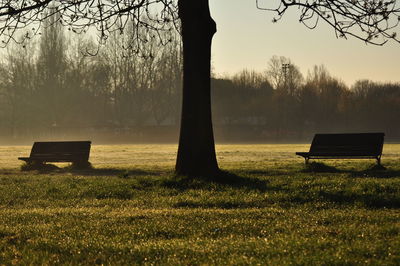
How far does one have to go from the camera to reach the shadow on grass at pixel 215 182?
473 inches

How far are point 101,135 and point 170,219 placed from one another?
233 feet

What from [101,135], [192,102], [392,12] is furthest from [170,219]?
[101,135]

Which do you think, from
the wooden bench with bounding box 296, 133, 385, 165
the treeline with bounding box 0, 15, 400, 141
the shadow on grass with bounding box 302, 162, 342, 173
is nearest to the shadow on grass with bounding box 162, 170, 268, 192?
the shadow on grass with bounding box 302, 162, 342, 173

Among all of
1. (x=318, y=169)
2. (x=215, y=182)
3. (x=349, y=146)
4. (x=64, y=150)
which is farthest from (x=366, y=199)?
(x=64, y=150)

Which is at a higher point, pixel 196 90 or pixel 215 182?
pixel 196 90

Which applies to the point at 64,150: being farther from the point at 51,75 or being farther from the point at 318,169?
the point at 51,75

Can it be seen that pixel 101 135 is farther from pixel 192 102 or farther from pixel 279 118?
pixel 192 102

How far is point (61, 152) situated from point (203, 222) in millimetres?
15944

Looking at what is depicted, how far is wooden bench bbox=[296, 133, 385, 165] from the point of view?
19078 mm

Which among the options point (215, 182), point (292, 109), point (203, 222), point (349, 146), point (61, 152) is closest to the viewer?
point (203, 222)

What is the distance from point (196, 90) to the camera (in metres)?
13.6

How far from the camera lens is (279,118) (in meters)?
85.1

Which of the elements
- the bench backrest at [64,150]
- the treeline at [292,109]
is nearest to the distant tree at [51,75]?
→ the treeline at [292,109]

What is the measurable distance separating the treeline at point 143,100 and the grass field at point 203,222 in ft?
189
